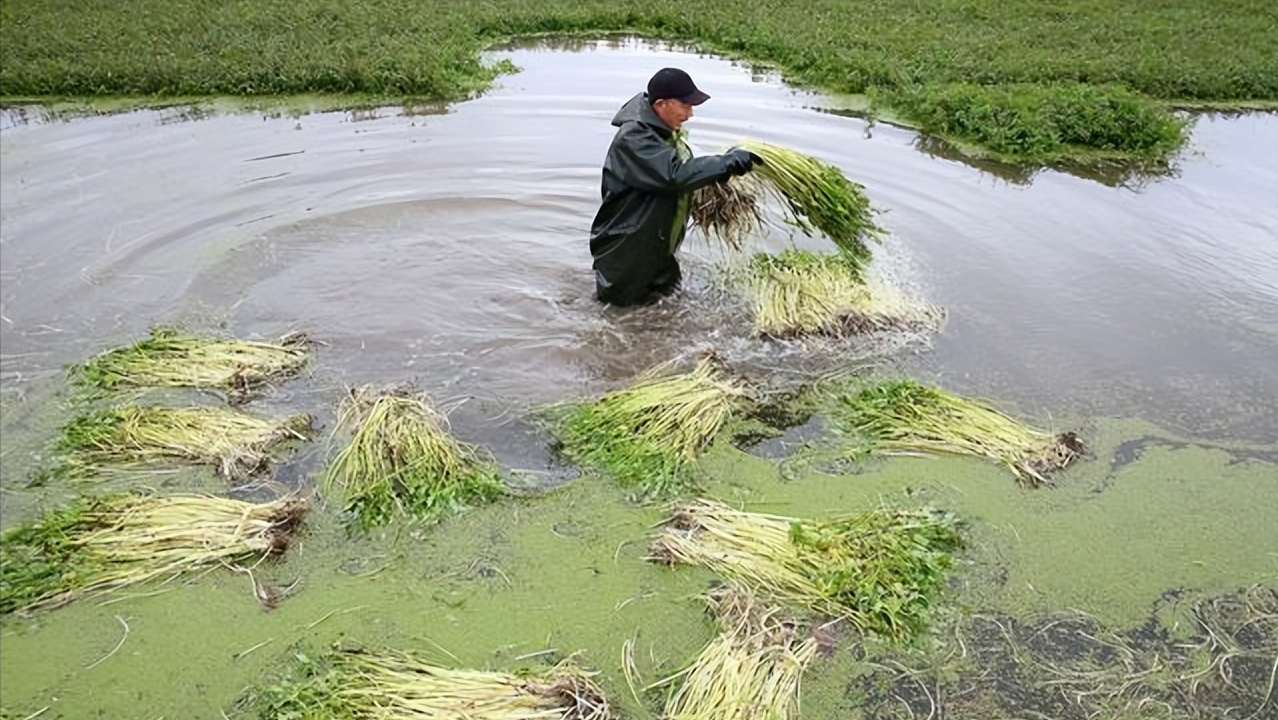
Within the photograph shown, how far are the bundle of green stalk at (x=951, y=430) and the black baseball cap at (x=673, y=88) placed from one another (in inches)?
76.1

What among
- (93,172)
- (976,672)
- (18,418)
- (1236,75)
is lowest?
(976,672)

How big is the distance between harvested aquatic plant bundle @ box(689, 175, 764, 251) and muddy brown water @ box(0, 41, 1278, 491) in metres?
0.43

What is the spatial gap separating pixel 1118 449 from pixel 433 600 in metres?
3.63

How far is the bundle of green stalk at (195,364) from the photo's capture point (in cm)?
537

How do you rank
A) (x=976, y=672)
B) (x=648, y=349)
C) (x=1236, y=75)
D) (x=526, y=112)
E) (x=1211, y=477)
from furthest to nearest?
(x=1236, y=75) → (x=526, y=112) → (x=648, y=349) → (x=1211, y=477) → (x=976, y=672)

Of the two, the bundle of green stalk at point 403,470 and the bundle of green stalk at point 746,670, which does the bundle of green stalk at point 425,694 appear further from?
the bundle of green stalk at point 403,470

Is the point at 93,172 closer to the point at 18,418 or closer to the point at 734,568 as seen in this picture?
the point at 18,418

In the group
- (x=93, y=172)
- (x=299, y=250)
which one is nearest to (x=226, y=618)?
(x=299, y=250)

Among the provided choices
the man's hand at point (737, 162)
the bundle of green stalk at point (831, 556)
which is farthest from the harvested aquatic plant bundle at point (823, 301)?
the bundle of green stalk at point (831, 556)

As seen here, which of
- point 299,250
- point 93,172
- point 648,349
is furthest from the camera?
point 93,172

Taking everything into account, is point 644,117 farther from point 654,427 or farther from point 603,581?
point 603,581

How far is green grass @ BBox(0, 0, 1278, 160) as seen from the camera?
10453 millimetres

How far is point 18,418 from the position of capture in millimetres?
5062

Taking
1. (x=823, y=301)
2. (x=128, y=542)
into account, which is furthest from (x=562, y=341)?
(x=128, y=542)
